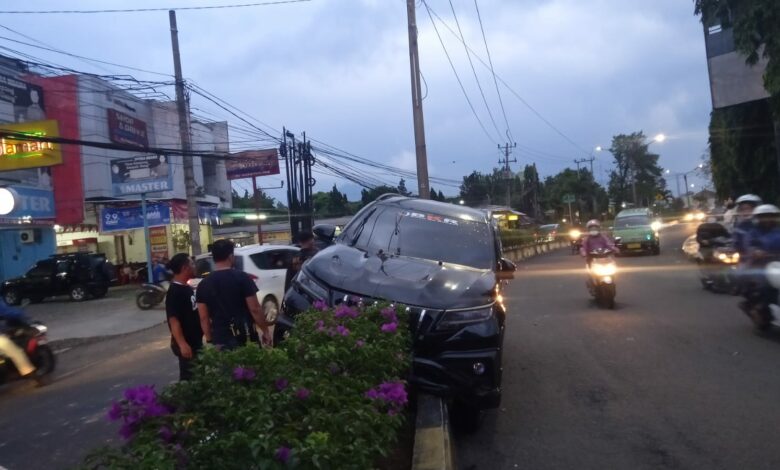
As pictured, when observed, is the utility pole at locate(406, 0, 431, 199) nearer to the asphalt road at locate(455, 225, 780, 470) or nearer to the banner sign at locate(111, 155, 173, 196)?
the asphalt road at locate(455, 225, 780, 470)

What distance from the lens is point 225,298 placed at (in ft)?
18.1

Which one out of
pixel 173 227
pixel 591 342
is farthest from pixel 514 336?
pixel 173 227

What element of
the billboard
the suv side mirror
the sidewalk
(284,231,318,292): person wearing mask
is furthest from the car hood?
the billboard

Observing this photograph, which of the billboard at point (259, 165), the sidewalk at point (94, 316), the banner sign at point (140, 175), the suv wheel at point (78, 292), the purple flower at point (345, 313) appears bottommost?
the sidewalk at point (94, 316)

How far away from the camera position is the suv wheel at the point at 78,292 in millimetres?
24297

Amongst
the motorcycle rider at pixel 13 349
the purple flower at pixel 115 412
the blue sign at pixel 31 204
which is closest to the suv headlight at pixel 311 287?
the purple flower at pixel 115 412

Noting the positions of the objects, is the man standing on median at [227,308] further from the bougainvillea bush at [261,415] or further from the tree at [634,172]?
the tree at [634,172]

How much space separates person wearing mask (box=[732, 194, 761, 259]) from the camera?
9445mm

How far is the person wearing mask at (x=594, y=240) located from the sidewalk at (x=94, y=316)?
9762 millimetres

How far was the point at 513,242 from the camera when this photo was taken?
33656 mm

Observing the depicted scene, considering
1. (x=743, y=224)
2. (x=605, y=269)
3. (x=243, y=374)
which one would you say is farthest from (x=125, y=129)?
(x=243, y=374)

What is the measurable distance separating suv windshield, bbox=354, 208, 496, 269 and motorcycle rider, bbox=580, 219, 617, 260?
582 cm

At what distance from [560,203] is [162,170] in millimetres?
59667

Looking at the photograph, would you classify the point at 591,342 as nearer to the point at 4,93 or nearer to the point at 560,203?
the point at 4,93
